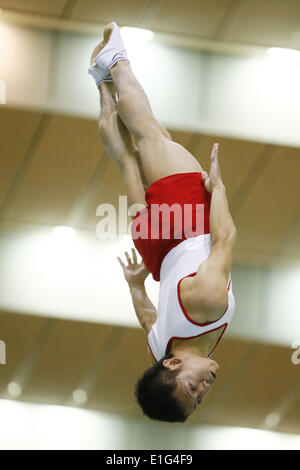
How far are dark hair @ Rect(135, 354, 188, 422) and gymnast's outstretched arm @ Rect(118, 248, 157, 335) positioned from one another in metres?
0.44

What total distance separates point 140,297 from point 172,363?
71 centimetres

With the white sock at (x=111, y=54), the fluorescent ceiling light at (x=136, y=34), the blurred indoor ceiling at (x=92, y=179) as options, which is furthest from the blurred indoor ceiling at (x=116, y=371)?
the white sock at (x=111, y=54)

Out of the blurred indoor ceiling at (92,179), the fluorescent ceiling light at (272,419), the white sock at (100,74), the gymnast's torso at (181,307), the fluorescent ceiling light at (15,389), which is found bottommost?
the gymnast's torso at (181,307)

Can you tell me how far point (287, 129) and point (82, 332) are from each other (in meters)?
2.92

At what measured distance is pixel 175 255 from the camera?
7.77 metres

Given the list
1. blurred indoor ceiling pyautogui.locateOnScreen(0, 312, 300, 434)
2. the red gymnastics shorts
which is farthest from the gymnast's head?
blurred indoor ceiling pyautogui.locateOnScreen(0, 312, 300, 434)

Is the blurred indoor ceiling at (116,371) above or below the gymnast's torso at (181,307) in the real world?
above

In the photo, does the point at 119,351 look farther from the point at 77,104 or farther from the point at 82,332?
the point at 77,104

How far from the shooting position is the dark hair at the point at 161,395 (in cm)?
773

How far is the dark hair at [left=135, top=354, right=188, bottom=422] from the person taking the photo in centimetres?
773

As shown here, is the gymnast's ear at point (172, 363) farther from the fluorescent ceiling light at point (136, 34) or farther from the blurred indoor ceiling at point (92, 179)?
the fluorescent ceiling light at point (136, 34)

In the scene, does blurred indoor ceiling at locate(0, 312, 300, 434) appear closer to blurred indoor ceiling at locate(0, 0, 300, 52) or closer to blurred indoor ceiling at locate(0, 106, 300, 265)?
blurred indoor ceiling at locate(0, 106, 300, 265)

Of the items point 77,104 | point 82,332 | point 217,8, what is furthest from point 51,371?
point 217,8

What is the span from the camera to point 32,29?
432 inches
